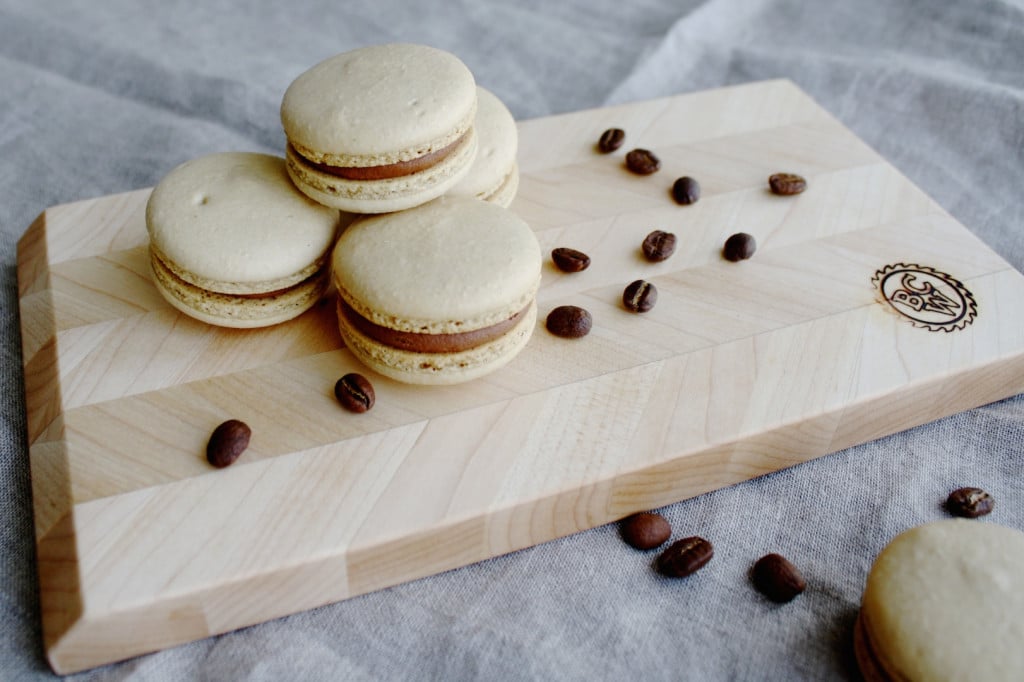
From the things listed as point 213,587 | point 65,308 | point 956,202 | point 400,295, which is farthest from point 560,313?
point 956,202

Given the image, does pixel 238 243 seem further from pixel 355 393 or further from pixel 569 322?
pixel 569 322

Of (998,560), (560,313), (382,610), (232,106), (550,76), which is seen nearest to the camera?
(998,560)

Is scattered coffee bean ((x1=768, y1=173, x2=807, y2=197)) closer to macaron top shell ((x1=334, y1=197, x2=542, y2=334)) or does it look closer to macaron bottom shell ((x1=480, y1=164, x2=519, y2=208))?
macaron bottom shell ((x1=480, y1=164, x2=519, y2=208))

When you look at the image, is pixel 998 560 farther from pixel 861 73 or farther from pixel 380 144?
pixel 861 73

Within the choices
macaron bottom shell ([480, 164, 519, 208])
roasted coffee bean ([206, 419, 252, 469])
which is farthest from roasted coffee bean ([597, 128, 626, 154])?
roasted coffee bean ([206, 419, 252, 469])

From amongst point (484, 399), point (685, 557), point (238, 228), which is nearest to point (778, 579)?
point (685, 557)

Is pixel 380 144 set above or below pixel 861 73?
above
